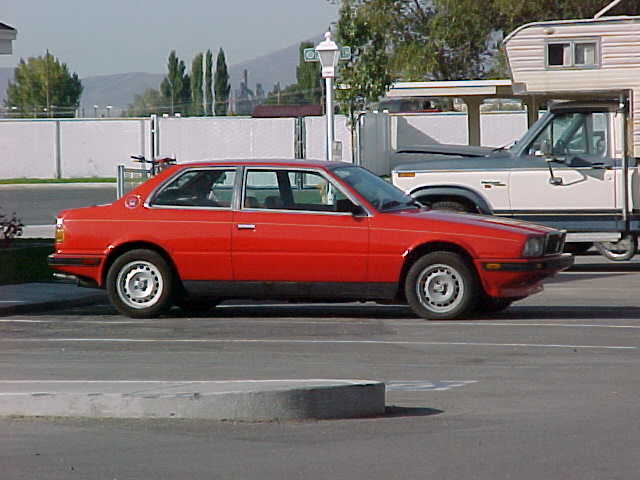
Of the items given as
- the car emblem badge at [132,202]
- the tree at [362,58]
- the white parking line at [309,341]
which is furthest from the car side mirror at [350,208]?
the tree at [362,58]

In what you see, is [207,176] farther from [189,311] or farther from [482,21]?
[482,21]

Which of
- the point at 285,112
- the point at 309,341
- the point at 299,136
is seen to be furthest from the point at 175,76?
the point at 309,341

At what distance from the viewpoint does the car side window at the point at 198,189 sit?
13.6m

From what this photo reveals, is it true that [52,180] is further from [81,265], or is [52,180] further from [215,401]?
[215,401]

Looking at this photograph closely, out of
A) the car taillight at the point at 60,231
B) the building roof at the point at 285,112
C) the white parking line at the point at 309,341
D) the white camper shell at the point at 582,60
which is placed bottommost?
the white parking line at the point at 309,341

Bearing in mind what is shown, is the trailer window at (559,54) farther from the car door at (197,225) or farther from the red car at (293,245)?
the car door at (197,225)

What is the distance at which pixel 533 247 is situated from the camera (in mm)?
13039

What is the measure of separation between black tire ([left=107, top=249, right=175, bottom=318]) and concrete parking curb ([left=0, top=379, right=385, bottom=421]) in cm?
527

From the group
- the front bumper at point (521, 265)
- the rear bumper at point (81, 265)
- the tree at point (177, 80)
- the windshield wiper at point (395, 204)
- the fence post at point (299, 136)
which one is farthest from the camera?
the tree at point (177, 80)

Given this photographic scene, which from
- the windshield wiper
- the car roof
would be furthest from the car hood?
the car roof

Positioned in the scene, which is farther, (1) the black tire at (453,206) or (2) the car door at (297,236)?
(1) the black tire at (453,206)

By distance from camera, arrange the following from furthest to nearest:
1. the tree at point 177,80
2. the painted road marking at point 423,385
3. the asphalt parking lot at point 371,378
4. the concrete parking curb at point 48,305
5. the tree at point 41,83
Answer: the tree at point 177,80 → the tree at point 41,83 → the concrete parking curb at point 48,305 → the painted road marking at point 423,385 → the asphalt parking lot at point 371,378

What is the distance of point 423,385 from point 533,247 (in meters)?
4.02

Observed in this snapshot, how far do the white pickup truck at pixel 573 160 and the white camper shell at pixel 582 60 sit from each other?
1cm
